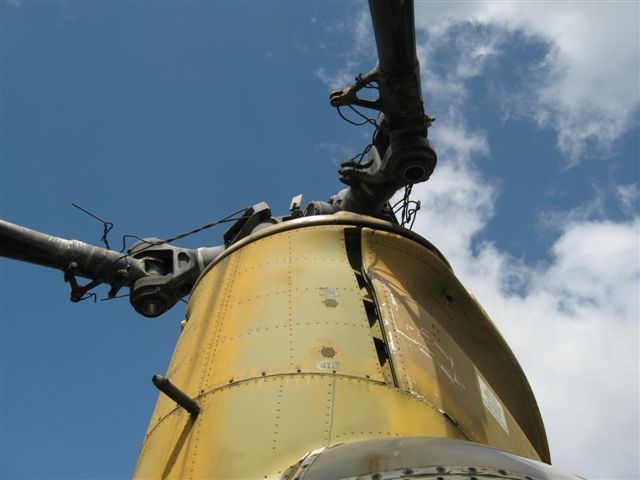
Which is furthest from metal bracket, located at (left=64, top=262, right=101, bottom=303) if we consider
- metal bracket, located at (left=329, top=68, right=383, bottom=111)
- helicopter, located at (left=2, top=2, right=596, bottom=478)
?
metal bracket, located at (left=329, top=68, right=383, bottom=111)

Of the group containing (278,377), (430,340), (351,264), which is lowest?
(278,377)

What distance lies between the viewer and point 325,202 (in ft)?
30.5

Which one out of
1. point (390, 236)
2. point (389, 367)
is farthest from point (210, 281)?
point (389, 367)

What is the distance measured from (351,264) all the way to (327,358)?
5.45 ft

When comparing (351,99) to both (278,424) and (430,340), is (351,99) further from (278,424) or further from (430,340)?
(278,424)

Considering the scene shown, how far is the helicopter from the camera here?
17.6 ft

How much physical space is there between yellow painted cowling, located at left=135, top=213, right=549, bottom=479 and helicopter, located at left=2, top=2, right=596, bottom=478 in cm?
2

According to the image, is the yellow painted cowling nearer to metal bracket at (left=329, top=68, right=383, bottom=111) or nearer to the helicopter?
the helicopter

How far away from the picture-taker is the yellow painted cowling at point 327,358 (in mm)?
5016

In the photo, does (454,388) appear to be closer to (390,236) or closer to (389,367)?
Result: (389,367)

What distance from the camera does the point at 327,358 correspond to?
18.2 feet

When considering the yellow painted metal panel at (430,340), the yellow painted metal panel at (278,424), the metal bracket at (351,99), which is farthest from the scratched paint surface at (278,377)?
the metal bracket at (351,99)

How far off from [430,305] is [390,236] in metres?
0.79

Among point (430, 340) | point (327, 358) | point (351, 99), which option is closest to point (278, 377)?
point (327, 358)
